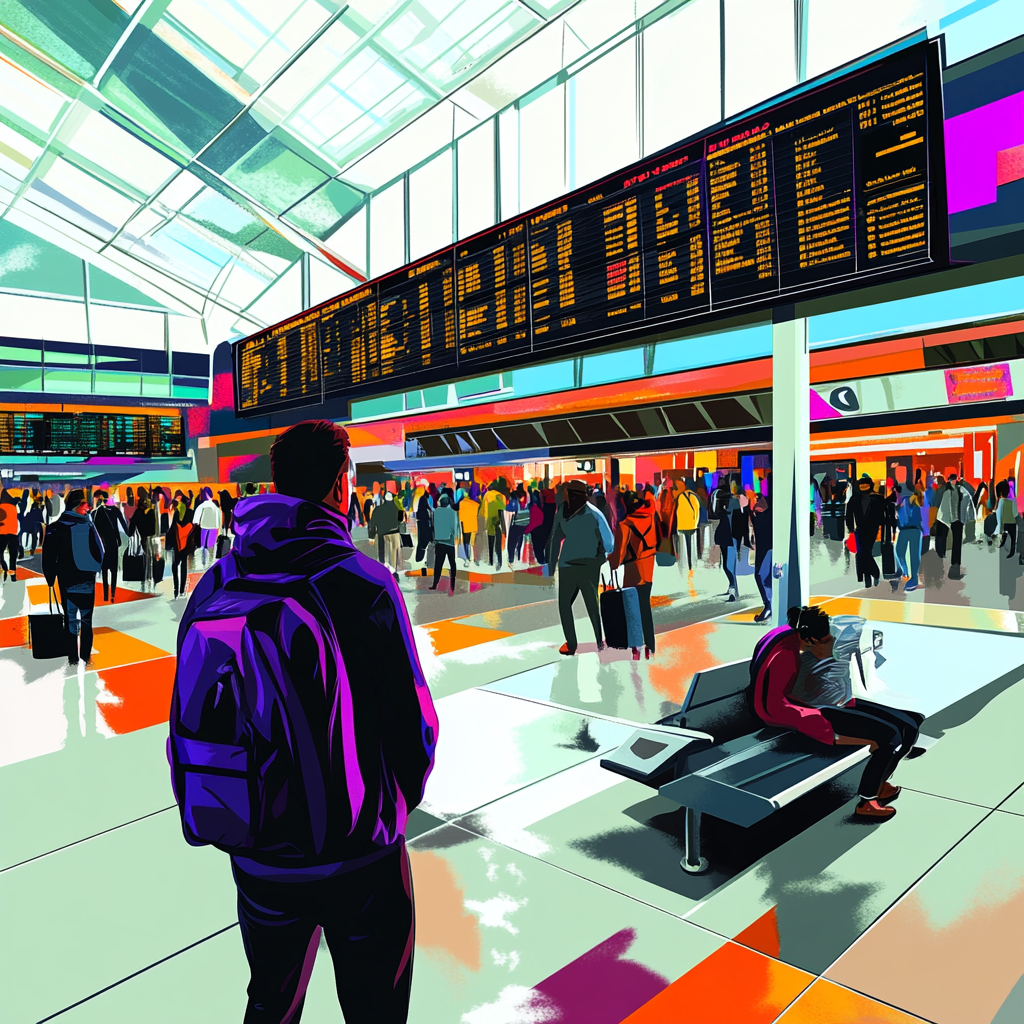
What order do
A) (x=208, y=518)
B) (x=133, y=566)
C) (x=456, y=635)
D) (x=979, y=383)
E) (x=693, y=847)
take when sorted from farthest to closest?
(x=979, y=383) < (x=133, y=566) < (x=208, y=518) < (x=456, y=635) < (x=693, y=847)

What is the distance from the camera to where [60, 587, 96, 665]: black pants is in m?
7.28

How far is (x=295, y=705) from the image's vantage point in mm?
1340

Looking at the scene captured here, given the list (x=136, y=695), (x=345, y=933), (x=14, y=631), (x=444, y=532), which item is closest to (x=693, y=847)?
(x=345, y=933)

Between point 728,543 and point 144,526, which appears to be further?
point 144,526

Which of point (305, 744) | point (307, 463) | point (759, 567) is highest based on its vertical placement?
point (307, 463)

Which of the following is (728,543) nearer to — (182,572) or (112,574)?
(182,572)

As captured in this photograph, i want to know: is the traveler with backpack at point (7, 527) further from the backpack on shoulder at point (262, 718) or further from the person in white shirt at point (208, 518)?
the backpack on shoulder at point (262, 718)

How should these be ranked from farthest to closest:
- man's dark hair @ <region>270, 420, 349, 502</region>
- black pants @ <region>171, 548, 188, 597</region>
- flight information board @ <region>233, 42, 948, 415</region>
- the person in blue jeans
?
black pants @ <region>171, 548, 188, 597</region>, the person in blue jeans, flight information board @ <region>233, 42, 948, 415</region>, man's dark hair @ <region>270, 420, 349, 502</region>

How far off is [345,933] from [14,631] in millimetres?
9727

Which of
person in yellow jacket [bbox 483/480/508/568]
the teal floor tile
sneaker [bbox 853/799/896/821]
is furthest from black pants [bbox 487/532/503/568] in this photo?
the teal floor tile

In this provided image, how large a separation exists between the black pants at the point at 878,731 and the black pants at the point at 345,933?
2.91 m

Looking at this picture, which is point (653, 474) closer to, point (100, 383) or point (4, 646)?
point (100, 383)

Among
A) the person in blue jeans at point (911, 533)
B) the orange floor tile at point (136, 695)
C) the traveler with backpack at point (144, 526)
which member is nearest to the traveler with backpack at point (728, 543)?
the person in blue jeans at point (911, 533)

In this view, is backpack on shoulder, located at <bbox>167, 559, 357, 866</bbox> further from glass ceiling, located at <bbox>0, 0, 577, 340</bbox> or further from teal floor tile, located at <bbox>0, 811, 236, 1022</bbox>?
glass ceiling, located at <bbox>0, 0, 577, 340</bbox>
